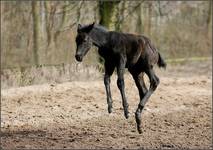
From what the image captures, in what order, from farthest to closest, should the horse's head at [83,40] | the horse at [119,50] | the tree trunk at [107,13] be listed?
the tree trunk at [107,13], the horse at [119,50], the horse's head at [83,40]

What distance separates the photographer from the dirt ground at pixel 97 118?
29.6ft

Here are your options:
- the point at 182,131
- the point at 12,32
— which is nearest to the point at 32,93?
the point at 12,32

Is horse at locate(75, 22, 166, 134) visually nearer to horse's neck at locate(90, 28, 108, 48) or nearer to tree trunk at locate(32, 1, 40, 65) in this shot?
horse's neck at locate(90, 28, 108, 48)

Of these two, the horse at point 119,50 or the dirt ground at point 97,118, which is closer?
the horse at point 119,50

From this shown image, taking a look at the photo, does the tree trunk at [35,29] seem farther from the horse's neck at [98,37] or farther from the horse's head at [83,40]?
the horse's head at [83,40]

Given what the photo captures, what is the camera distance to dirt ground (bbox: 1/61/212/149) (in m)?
9.02

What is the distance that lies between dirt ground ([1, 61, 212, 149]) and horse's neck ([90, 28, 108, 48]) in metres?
2.03

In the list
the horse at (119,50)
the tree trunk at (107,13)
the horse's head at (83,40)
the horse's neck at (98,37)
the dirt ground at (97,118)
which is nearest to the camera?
the horse's head at (83,40)

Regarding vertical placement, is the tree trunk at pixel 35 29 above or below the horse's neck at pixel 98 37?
below

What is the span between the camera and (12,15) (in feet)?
56.1

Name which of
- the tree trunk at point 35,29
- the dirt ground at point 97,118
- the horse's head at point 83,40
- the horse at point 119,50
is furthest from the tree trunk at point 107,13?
the horse's head at point 83,40

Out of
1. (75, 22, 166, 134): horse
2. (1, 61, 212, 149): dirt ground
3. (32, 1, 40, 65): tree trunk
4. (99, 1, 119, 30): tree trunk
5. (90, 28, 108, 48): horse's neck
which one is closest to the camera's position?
(75, 22, 166, 134): horse

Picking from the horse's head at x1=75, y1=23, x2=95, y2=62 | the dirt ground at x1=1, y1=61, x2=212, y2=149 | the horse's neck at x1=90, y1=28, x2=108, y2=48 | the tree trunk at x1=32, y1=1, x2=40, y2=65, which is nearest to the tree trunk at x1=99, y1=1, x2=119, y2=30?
the dirt ground at x1=1, y1=61, x2=212, y2=149

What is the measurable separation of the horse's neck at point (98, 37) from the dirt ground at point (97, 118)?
2.03 metres
